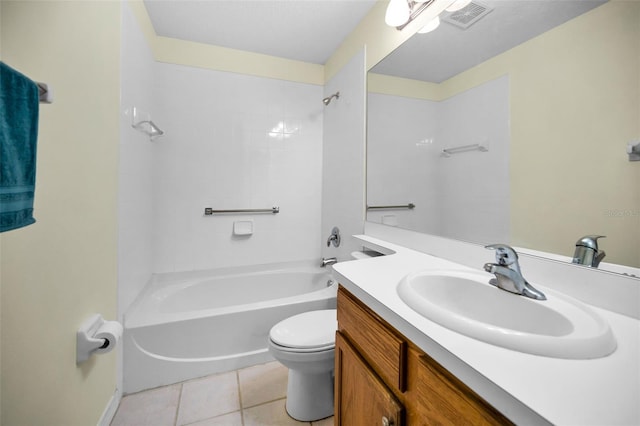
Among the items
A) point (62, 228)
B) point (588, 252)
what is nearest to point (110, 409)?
point (62, 228)

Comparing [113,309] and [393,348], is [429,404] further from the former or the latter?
[113,309]

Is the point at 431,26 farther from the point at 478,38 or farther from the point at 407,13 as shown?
the point at 478,38

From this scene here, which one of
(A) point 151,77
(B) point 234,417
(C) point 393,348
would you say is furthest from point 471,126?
(A) point 151,77

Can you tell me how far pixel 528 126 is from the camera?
82cm

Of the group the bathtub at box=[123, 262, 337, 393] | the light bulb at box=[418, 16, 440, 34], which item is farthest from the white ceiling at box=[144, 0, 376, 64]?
the bathtub at box=[123, 262, 337, 393]

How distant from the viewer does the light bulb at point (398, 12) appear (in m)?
1.32

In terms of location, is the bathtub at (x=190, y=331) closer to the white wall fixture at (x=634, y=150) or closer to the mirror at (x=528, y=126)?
the mirror at (x=528, y=126)

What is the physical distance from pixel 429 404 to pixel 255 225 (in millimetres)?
1980

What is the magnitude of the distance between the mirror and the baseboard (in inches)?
68.8

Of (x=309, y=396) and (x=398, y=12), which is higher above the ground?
(x=398, y=12)

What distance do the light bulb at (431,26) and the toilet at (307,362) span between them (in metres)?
1.60

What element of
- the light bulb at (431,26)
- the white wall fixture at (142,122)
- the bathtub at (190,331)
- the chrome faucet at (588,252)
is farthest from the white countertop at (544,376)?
the white wall fixture at (142,122)

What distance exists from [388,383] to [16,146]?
1.07 meters

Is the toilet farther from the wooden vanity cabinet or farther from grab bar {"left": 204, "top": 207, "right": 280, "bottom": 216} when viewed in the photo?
grab bar {"left": 204, "top": 207, "right": 280, "bottom": 216}
